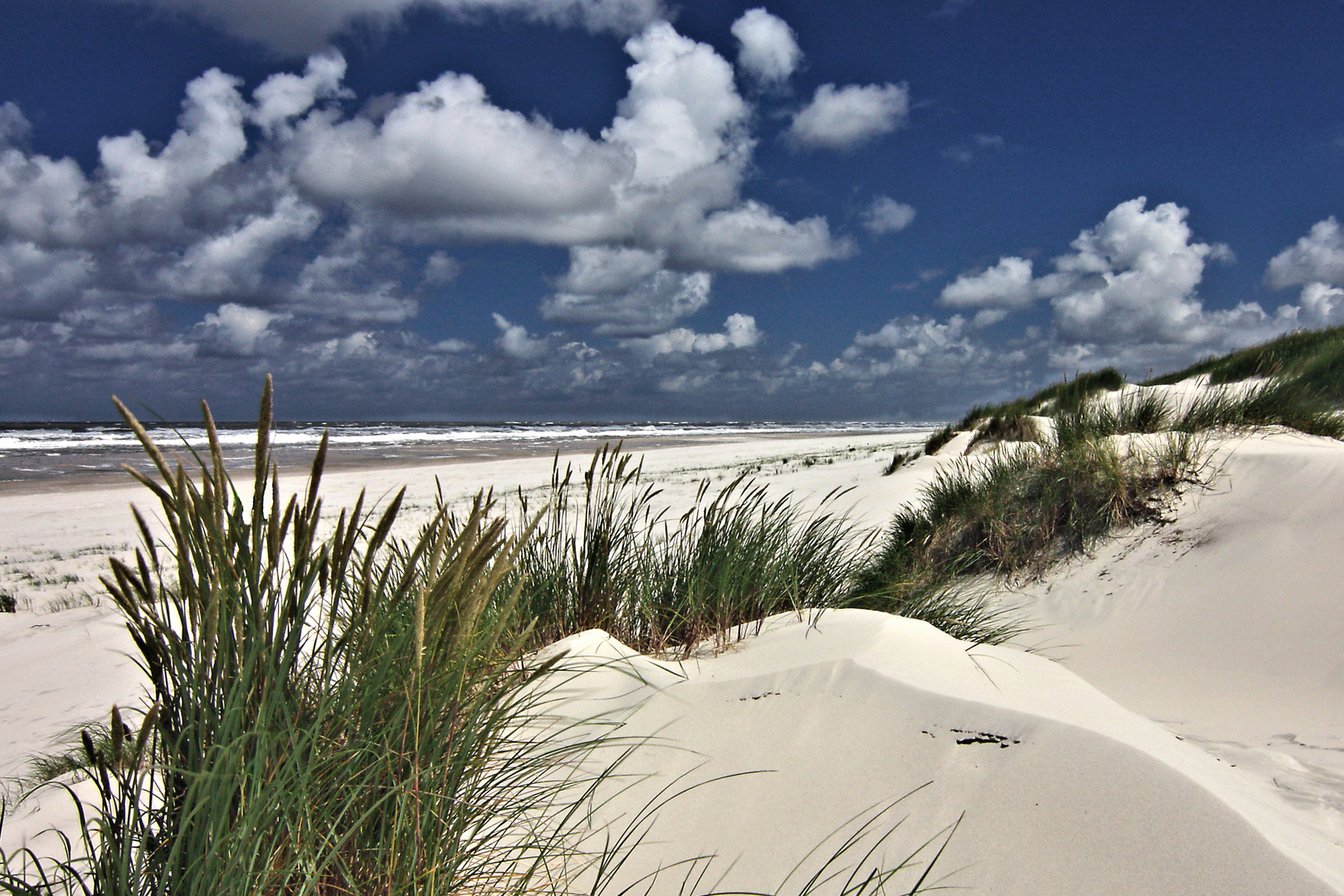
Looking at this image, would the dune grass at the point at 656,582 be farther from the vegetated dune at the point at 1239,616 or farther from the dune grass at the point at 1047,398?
the dune grass at the point at 1047,398

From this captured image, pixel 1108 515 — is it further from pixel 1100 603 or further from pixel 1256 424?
pixel 1256 424

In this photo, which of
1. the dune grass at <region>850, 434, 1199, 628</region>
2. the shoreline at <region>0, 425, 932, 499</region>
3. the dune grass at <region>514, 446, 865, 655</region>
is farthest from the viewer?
the shoreline at <region>0, 425, 932, 499</region>

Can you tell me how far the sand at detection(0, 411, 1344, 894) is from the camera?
1511mm

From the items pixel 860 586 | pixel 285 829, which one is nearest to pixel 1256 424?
pixel 860 586

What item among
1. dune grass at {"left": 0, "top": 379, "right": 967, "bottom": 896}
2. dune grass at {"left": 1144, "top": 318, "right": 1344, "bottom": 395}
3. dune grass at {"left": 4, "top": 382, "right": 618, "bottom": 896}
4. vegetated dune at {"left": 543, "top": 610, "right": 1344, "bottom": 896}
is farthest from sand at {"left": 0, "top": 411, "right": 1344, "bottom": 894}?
dune grass at {"left": 1144, "top": 318, "right": 1344, "bottom": 395}

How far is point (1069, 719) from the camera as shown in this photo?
6.16 ft

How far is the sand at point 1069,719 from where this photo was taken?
151 centimetres

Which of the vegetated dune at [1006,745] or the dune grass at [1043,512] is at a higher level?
the dune grass at [1043,512]

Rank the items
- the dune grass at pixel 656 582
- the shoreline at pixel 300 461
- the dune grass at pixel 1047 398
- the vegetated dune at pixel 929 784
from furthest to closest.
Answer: the shoreline at pixel 300 461 → the dune grass at pixel 1047 398 → the dune grass at pixel 656 582 → the vegetated dune at pixel 929 784

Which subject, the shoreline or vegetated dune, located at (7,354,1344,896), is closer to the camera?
vegetated dune, located at (7,354,1344,896)

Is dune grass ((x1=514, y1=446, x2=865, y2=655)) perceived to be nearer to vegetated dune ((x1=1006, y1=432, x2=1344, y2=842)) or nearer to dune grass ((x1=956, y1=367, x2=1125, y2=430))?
vegetated dune ((x1=1006, y1=432, x2=1344, y2=842))

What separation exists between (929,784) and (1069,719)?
0.46 meters

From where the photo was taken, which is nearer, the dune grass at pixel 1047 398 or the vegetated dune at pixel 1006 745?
the vegetated dune at pixel 1006 745

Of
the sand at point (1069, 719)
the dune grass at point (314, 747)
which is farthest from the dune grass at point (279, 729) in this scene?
the sand at point (1069, 719)
